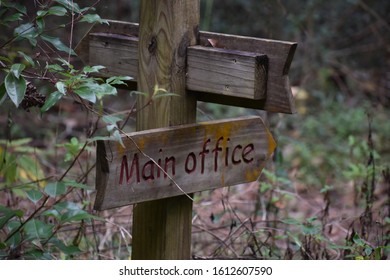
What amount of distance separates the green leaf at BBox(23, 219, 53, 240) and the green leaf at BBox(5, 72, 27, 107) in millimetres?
728

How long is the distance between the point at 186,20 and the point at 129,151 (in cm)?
51

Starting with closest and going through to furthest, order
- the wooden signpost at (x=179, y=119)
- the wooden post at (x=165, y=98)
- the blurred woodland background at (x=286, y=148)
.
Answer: the wooden signpost at (x=179, y=119), the wooden post at (x=165, y=98), the blurred woodland background at (x=286, y=148)

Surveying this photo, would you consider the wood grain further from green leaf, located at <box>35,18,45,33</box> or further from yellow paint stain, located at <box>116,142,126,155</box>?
green leaf, located at <box>35,18,45,33</box>

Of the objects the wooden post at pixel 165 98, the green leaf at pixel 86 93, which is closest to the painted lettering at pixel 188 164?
the wooden post at pixel 165 98

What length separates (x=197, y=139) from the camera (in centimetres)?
255

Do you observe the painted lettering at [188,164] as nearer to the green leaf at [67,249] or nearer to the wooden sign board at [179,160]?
the wooden sign board at [179,160]

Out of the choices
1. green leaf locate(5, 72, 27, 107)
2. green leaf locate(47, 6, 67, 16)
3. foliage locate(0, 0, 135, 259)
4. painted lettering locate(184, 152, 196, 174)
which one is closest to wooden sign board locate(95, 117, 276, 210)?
painted lettering locate(184, 152, 196, 174)

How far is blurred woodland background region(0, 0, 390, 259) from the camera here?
3652 mm

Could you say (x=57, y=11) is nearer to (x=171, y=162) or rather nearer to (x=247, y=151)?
(x=171, y=162)

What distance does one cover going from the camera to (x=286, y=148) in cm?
667

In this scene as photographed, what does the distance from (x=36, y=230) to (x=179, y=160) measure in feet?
2.29

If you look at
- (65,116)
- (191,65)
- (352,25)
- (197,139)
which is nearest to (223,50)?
(191,65)

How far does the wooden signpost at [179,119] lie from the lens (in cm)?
239
